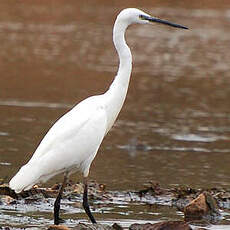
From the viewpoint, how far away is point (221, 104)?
18.7m

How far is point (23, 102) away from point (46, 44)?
9.42m

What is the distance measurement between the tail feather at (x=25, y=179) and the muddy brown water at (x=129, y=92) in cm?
48

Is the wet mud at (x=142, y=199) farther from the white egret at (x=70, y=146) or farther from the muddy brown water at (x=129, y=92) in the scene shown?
the white egret at (x=70, y=146)

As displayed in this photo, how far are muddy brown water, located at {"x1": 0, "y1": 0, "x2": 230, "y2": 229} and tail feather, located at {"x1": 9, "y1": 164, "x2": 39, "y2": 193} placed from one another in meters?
0.48

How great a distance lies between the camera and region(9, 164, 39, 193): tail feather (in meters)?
8.57

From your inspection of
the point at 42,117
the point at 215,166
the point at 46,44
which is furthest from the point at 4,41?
the point at 215,166

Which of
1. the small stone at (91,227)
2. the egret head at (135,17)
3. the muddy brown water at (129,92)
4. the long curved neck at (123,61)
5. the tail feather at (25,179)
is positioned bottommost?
the muddy brown water at (129,92)

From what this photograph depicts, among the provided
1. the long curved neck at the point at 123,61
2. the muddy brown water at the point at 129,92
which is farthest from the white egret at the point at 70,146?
the muddy brown water at the point at 129,92

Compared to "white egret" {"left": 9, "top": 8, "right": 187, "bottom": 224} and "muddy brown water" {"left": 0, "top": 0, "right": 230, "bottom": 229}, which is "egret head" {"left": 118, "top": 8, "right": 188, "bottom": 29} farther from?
"muddy brown water" {"left": 0, "top": 0, "right": 230, "bottom": 229}

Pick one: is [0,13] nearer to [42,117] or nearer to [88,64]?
[88,64]

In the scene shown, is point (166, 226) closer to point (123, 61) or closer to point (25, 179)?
point (25, 179)

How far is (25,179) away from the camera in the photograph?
8594 mm

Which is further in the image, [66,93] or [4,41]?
[4,41]

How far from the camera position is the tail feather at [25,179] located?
28.1ft
